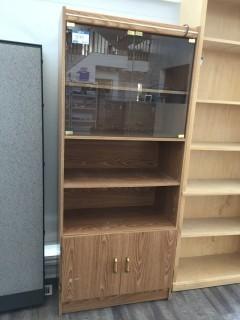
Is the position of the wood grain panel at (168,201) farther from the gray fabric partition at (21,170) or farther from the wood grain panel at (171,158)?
the gray fabric partition at (21,170)

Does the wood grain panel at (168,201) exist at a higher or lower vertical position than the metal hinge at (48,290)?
higher

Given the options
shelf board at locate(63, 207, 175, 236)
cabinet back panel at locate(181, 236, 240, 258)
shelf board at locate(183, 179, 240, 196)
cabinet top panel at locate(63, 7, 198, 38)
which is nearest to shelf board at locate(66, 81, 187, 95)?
cabinet top panel at locate(63, 7, 198, 38)

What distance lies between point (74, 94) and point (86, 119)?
167 millimetres

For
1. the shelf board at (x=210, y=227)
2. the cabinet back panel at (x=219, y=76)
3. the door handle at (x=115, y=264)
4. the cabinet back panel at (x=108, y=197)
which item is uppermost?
the cabinet back panel at (x=219, y=76)

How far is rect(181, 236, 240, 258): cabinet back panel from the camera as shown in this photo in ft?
8.12

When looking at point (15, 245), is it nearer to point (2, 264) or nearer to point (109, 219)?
point (2, 264)

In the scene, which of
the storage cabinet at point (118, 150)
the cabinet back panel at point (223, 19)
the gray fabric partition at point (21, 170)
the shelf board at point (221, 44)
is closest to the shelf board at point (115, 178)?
the storage cabinet at point (118, 150)

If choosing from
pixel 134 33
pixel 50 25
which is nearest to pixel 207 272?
pixel 134 33

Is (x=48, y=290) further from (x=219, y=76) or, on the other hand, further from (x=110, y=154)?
(x=219, y=76)

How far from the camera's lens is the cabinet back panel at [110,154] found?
2.03m

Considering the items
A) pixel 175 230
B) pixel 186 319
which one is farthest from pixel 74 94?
pixel 186 319

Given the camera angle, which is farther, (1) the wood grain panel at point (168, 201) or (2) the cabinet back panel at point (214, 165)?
(2) the cabinet back panel at point (214, 165)

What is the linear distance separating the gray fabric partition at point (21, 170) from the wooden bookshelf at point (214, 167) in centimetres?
100

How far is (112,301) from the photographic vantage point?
1979 mm
